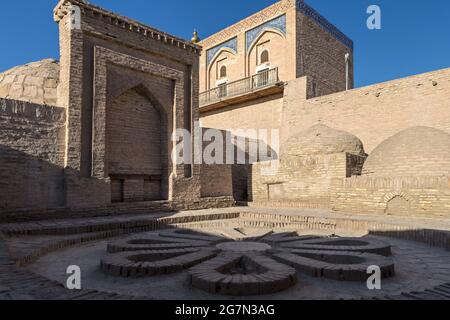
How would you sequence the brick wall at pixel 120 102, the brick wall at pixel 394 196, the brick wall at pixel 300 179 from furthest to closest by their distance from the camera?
the brick wall at pixel 300 179
the brick wall at pixel 120 102
the brick wall at pixel 394 196

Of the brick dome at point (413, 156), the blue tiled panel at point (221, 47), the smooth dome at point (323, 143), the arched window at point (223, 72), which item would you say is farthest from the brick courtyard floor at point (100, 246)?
the blue tiled panel at point (221, 47)

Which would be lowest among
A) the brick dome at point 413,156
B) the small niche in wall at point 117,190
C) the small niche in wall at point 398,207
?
the small niche in wall at point 398,207

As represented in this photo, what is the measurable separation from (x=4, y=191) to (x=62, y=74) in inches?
136

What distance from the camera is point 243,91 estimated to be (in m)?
19.6

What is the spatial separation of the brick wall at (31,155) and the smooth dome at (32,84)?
1249 millimetres

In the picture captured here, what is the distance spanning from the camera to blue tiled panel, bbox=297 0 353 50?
62.3 feet

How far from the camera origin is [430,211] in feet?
28.6

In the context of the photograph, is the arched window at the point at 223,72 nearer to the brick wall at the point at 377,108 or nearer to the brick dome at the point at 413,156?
the brick wall at the point at 377,108

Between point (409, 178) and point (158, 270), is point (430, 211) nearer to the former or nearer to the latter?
point (409, 178)

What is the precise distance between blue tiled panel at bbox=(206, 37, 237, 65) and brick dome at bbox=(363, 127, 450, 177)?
13476mm

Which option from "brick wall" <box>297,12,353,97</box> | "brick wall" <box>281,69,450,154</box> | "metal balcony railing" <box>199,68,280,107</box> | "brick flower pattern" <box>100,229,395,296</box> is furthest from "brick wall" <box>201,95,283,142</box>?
"brick flower pattern" <box>100,229,395,296</box>

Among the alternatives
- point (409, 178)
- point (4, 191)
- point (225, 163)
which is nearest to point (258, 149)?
point (225, 163)

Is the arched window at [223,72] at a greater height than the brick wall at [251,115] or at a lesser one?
greater

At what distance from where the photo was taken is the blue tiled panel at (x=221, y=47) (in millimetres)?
22203
